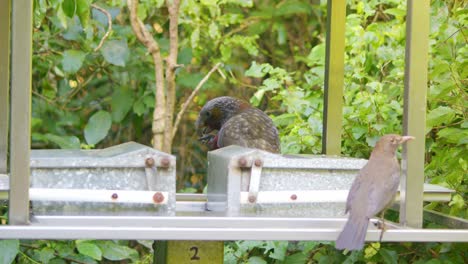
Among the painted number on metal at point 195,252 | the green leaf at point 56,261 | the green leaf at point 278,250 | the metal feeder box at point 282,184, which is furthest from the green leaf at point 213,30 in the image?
the metal feeder box at point 282,184

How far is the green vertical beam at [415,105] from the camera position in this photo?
2727 millimetres

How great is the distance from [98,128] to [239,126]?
188 cm

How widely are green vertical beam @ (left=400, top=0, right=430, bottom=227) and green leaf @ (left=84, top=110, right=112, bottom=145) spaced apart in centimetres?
298

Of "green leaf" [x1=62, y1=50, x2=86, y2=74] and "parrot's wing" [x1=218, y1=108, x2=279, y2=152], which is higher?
"green leaf" [x1=62, y1=50, x2=86, y2=74]

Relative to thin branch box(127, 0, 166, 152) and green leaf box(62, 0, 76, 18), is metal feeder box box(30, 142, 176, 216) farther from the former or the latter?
thin branch box(127, 0, 166, 152)

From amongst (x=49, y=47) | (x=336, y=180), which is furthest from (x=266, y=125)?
(x=49, y=47)

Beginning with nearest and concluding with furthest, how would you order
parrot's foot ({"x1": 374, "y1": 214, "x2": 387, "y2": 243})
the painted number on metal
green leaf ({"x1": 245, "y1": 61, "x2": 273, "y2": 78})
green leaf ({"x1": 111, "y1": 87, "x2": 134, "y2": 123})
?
parrot's foot ({"x1": 374, "y1": 214, "x2": 387, "y2": 243})
the painted number on metal
green leaf ({"x1": 245, "y1": 61, "x2": 273, "y2": 78})
green leaf ({"x1": 111, "y1": 87, "x2": 134, "y2": 123})

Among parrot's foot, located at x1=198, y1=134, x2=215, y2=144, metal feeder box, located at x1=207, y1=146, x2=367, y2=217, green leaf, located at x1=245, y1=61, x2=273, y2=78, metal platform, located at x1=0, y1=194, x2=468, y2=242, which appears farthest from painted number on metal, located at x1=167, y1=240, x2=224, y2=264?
green leaf, located at x1=245, y1=61, x2=273, y2=78

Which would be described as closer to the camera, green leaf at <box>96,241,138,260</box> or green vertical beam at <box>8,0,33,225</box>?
green vertical beam at <box>8,0,33,225</box>

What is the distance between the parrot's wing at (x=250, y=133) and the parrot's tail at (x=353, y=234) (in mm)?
1139

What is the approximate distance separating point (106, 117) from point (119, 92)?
43 centimetres

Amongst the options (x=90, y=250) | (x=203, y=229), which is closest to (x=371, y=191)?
(x=203, y=229)

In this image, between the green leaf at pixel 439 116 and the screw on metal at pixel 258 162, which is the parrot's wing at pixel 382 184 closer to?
the screw on metal at pixel 258 162

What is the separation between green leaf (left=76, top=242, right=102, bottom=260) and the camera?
4310 millimetres
